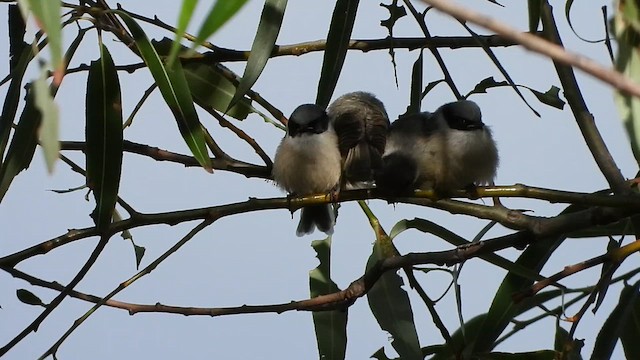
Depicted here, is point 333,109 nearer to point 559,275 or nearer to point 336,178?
point 336,178

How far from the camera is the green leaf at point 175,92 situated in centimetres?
180

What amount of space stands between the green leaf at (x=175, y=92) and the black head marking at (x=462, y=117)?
99 cm

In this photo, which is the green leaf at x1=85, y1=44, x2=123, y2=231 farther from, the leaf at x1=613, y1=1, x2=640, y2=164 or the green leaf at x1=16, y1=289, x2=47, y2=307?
the leaf at x1=613, y1=1, x2=640, y2=164

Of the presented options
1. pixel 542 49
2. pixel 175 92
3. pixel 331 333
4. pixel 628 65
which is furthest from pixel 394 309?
pixel 542 49

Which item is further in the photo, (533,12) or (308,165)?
(308,165)

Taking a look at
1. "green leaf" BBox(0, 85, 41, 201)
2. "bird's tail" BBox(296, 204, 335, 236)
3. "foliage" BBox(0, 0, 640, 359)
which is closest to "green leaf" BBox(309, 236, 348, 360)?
"foliage" BBox(0, 0, 640, 359)

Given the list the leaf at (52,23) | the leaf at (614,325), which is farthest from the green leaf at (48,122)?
the leaf at (614,325)

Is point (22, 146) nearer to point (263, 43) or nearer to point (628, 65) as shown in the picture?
point (263, 43)

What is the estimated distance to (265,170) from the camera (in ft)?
7.86

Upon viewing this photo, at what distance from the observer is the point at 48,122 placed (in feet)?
3.01

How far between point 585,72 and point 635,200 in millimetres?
1030

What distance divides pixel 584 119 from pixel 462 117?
0.79m

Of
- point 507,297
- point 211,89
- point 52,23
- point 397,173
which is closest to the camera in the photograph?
point 52,23

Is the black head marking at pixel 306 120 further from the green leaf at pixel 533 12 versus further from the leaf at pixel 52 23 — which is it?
the leaf at pixel 52 23
